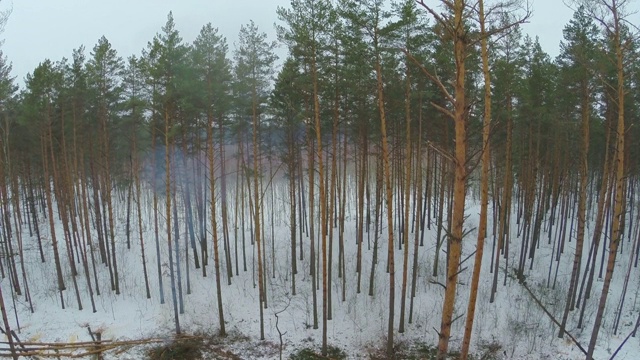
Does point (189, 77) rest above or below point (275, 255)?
above

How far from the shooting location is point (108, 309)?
64.1 ft

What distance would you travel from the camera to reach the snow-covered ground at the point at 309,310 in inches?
672

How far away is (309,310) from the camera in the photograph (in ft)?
63.6

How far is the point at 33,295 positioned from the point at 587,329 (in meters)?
25.9

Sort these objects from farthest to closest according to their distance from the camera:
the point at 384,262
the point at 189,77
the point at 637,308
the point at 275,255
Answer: the point at 275,255
the point at 384,262
the point at 637,308
the point at 189,77

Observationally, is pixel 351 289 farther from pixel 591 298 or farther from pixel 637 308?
pixel 637 308

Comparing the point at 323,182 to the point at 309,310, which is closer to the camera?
the point at 323,182

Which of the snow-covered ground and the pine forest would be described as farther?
the snow-covered ground

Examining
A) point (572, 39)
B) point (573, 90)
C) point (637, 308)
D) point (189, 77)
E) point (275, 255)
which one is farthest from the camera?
point (275, 255)

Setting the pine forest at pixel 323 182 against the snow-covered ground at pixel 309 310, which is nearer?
the pine forest at pixel 323 182

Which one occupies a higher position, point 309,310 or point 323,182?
point 323,182

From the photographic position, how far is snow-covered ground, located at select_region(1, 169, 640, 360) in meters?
17.1

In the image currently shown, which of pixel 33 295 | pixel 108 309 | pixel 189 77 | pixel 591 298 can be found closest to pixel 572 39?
pixel 591 298

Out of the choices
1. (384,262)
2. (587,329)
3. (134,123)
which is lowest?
(587,329)
